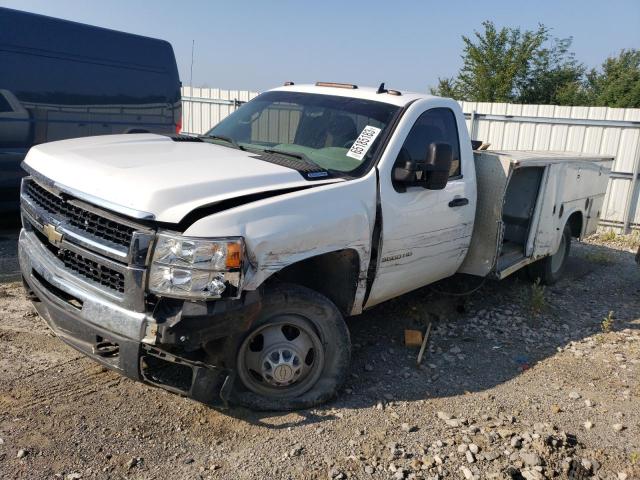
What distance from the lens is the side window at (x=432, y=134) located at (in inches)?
171

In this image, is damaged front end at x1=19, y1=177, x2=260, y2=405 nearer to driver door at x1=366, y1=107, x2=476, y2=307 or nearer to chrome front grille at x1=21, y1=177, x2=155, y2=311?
chrome front grille at x1=21, y1=177, x2=155, y2=311

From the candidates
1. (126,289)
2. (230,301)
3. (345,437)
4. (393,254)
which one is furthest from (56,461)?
(393,254)

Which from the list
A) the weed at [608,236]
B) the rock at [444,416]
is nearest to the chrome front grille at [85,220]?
the rock at [444,416]

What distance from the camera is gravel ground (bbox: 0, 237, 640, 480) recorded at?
3059 mm

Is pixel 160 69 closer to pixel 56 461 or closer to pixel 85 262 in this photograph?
pixel 85 262

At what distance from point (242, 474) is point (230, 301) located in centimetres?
89

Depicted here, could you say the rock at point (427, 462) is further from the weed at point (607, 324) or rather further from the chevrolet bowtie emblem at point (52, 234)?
the weed at point (607, 324)

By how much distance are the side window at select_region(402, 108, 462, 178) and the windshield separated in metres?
0.24

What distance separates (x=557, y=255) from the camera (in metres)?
7.10

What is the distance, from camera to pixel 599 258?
8461 mm

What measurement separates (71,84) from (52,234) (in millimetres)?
4331

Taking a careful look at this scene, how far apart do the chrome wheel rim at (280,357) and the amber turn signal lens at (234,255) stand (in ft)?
1.88

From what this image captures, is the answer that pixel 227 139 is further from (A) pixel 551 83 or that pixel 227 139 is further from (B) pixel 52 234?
(A) pixel 551 83

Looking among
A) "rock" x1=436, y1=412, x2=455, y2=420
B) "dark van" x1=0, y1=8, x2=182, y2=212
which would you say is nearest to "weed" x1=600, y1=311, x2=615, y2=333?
"rock" x1=436, y1=412, x2=455, y2=420
